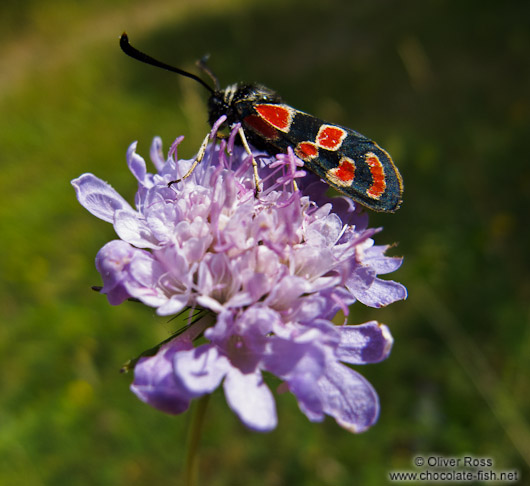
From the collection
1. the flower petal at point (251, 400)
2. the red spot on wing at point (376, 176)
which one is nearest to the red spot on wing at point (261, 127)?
the red spot on wing at point (376, 176)

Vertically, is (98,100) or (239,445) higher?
(98,100)

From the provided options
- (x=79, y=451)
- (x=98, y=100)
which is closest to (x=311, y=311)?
(x=79, y=451)

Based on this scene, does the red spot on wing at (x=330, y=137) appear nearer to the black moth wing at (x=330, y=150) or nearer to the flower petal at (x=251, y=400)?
the black moth wing at (x=330, y=150)

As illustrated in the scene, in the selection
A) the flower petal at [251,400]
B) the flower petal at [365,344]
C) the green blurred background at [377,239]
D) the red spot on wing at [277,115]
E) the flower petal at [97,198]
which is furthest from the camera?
the green blurred background at [377,239]

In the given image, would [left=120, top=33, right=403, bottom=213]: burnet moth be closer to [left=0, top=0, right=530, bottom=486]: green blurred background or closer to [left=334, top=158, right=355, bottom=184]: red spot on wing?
[left=334, top=158, right=355, bottom=184]: red spot on wing

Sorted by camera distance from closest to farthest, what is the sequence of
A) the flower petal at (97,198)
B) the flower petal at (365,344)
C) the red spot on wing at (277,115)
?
the flower petal at (365,344) → the flower petal at (97,198) → the red spot on wing at (277,115)

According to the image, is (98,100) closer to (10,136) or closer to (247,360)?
(10,136)

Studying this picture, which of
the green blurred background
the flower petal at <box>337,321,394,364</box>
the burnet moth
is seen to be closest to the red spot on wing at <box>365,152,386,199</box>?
the burnet moth

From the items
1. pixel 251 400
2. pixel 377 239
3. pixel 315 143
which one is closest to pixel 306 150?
pixel 315 143

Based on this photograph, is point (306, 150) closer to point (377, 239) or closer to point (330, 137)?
point (330, 137)
